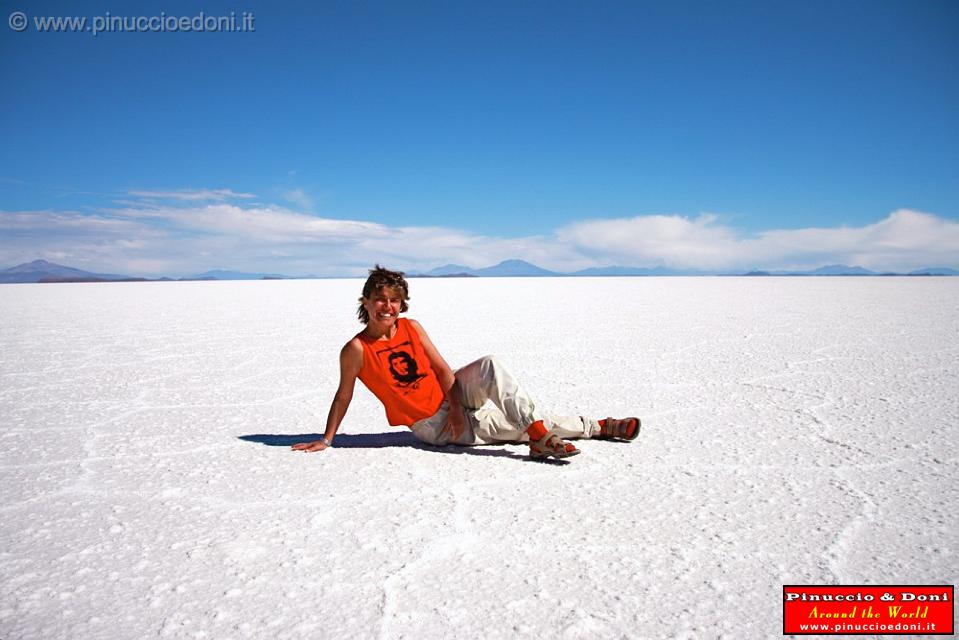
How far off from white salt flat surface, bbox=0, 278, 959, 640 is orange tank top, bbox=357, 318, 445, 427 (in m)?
0.20

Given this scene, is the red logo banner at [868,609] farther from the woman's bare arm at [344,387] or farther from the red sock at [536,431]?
the woman's bare arm at [344,387]

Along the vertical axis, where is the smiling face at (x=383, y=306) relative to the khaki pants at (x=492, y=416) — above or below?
above

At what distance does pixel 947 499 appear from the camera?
189 cm

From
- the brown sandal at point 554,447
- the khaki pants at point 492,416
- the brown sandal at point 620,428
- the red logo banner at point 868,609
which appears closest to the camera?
the red logo banner at point 868,609

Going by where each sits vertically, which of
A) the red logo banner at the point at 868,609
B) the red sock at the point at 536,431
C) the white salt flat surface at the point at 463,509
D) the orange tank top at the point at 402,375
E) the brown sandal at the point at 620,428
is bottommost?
the red logo banner at the point at 868,609

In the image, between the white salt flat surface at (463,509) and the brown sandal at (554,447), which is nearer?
the white salt flat surface at (463,509)

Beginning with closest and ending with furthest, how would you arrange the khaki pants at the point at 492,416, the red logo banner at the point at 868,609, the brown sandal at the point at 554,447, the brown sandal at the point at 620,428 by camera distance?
1. the red logo banner at the point at 868,609
2. the brown sandal at the point at 554,447
3. the khaki pants at the point at 492,416
4. the brown sandal at the point at 620,428

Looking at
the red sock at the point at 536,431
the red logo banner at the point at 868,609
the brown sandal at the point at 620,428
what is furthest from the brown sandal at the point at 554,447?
the red logo banner at the point at 868,609

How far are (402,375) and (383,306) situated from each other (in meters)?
0.32

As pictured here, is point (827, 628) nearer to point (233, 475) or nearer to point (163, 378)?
point (233, 475)

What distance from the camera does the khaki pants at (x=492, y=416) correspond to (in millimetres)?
2295

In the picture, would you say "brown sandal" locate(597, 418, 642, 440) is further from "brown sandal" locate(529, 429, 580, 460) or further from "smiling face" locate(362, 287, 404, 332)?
"smiling face" locate(362, 287, 404, 332)

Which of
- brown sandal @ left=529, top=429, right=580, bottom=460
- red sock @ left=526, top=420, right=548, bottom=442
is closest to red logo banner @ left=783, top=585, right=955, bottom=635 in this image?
brown sandal @ left=529, top=429, right=580, bottom=460

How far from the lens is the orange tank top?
2.37m
